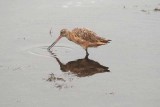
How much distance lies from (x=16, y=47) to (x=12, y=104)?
12.1 ft

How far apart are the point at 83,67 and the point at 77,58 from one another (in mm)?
607

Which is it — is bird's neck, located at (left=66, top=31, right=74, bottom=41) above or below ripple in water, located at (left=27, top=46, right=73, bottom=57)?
above

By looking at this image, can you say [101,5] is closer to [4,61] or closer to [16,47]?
[16,47]

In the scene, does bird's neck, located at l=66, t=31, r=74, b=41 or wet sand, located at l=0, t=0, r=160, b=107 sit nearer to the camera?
wet sand, located at l=0, t=0, r=160, b=107

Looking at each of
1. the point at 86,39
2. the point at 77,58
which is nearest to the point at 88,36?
the point at 86,39

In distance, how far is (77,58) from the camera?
11.9 m

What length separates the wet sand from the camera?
969 centimetres

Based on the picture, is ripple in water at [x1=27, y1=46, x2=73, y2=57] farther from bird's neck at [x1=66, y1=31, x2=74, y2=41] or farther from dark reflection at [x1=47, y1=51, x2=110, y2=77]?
dark reflection at [x1=47, y1=51, x2=110, y2=77]

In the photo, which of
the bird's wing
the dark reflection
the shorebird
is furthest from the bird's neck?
the dark reflection

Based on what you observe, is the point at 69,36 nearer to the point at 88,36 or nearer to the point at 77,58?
the point at 88,36

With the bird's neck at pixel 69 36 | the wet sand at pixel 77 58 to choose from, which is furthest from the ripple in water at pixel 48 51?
the bird's neck at pixel 69 36

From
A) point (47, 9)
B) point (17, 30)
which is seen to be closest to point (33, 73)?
point (17, 30)

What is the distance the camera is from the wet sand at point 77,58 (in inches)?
381

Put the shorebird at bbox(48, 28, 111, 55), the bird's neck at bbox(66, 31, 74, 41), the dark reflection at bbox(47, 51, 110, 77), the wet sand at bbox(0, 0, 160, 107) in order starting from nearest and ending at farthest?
the wet sand at bbox(0, 0, 160, 107) → the dark reflection at bbox(47, 51, 110, 77) → the shorebird at bbox(48, 28, 111, 55) → the bird's neck at bbox(66, 31, 74, 41)
